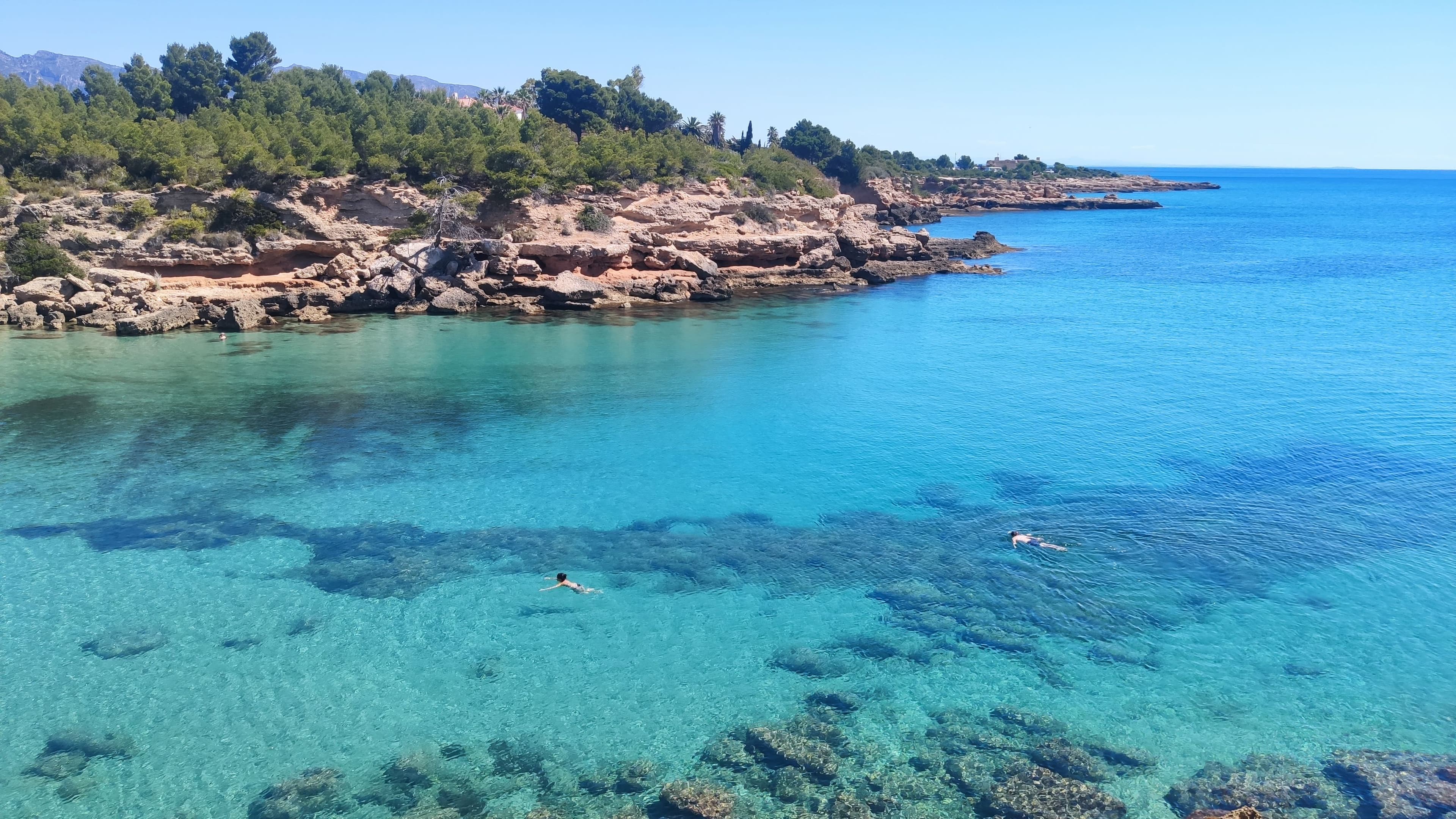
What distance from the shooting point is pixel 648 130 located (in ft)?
270

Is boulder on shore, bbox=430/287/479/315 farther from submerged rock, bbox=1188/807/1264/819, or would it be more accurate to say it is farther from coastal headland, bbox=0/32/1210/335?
submerged rock, bbox=1188/807/1264/819

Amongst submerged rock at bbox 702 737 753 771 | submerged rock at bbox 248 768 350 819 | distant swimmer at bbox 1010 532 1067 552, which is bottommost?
submerged rock at bbox 248 768 350 819

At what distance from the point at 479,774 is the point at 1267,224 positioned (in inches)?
4536

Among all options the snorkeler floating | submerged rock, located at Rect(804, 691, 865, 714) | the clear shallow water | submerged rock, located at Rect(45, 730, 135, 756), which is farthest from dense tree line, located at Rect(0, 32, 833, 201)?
submerged rock, located at Rect(804, 691, 865, 714)

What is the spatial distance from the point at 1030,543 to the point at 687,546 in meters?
7.28

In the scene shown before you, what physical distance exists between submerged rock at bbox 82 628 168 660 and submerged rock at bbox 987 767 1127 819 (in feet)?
44.4

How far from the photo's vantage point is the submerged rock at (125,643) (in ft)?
46.6

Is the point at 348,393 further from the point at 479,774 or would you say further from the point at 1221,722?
the point at 1221,722

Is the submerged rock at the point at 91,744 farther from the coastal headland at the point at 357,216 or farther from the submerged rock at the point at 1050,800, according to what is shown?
the coastal headland at the point at 357,216

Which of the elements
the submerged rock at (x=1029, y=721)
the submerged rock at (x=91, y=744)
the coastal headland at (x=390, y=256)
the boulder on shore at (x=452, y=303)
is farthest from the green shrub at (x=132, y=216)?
the submerged rock at (x=1029, y=721)

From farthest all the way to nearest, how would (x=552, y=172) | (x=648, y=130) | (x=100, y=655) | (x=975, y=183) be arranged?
(x=975, y=183), (x=648, y=130), (x=552, y=172), (x=100, y=655)

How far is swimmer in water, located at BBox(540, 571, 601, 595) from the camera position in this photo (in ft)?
54.2

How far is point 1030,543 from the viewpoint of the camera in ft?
59.9

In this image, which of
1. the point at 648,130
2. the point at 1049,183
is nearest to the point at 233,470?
the point at 648,130
